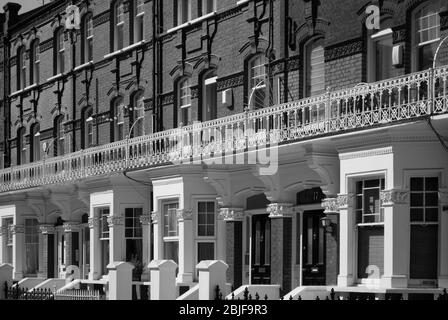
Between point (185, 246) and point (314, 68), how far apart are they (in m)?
6.38

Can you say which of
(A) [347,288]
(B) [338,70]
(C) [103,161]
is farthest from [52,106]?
(A) [347,288]

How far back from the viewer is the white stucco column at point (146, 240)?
32.4 metres

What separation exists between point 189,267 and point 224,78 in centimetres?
545

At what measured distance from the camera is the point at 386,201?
21750 millimetres

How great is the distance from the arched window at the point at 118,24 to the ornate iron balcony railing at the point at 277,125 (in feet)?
13.3

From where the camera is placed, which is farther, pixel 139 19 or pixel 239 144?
pixel 139 19

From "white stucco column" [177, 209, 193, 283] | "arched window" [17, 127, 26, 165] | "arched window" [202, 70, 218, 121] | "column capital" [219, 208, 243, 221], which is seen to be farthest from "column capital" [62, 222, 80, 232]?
"column capital" [219, 208, 243, 221]

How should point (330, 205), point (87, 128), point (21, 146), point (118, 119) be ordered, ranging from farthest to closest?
point (21, 146) → point (87, 128) → point (118, 119) → point (330, 205)

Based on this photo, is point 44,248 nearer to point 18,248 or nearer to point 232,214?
point 18,248

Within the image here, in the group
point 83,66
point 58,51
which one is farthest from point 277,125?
point 58,51

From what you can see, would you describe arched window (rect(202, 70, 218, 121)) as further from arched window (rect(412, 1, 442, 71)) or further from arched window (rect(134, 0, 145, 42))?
arched window (rect(412, 1, 442, 71))

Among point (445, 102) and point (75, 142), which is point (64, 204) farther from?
point (445, 102)

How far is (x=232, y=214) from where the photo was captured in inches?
1128

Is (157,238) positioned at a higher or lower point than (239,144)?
lower
